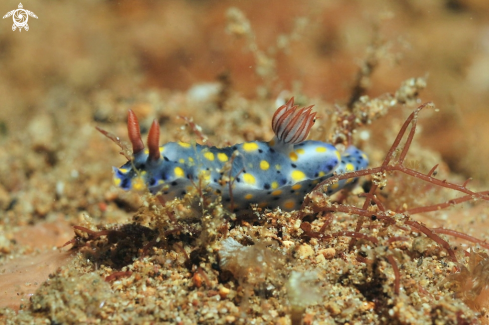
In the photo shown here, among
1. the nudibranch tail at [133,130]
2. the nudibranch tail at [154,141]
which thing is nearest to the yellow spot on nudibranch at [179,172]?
the nudibranch tail at [154,141]

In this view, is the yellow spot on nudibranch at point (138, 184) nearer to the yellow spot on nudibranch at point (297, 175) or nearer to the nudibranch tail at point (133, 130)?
the nudibranch tail at point (133, 130)

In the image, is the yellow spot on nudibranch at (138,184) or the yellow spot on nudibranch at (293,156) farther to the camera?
the yellow spot on nudibranch at (293,156)

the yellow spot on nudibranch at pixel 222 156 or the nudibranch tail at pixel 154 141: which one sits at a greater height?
the yellow spot on nudibranch at pixel 222 156

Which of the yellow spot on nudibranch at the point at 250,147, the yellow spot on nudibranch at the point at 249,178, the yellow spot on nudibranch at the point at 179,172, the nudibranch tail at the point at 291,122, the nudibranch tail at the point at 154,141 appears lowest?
the yellow spot on nudibranch at the point at 179,172

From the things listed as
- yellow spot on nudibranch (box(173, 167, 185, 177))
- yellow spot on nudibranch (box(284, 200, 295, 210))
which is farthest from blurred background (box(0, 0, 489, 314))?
yellow spot on nudibranch (box(173, 167, 185, 177))

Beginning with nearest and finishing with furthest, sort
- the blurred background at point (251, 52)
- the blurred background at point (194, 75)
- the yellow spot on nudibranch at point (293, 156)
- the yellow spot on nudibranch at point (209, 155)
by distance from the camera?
the yellow spot on nudibranch at point (209, 155) → the yellow spot on nudibranch at point (293, 156) → the blurred background at point (194, 75) → the blurred background at point (251, 52)

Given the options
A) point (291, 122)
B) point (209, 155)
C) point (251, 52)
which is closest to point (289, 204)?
point (291, 122)

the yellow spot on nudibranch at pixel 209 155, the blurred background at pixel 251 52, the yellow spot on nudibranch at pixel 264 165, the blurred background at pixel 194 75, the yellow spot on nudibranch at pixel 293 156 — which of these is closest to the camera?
the yellow spot on nudibranch at pixel 209 155
